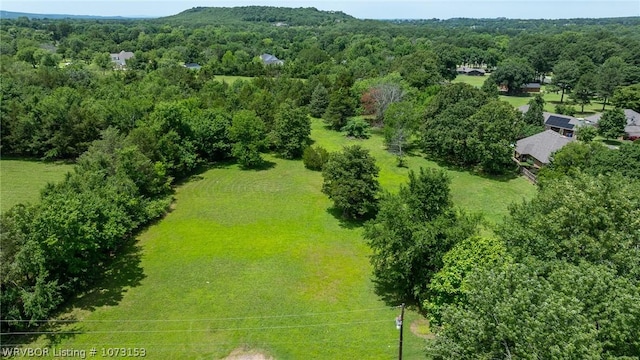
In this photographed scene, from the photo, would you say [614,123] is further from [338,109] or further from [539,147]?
[338,109]

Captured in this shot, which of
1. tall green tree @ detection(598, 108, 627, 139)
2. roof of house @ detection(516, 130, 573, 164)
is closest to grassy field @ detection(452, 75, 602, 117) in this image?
tall green tree @ detection(598, 108, 627, 139)

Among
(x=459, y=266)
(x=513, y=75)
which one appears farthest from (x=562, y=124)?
(x=459, y=266)

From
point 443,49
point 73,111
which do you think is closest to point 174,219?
point 73,111

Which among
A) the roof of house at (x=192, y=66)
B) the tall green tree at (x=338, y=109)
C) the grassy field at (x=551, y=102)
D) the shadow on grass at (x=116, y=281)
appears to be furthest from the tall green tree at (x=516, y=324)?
the roof of house at (x=192, y=66)

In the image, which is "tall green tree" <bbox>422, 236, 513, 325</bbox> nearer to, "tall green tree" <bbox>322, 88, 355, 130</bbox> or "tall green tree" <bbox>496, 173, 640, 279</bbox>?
"tall green tree" <bbox>496, 173, 640, 279</bbox>

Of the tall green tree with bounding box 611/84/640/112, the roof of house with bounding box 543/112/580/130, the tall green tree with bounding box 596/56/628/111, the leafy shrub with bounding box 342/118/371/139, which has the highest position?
the tall green tree with bounding box 596/56/628/111

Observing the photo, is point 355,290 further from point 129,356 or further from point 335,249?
point 129,356
